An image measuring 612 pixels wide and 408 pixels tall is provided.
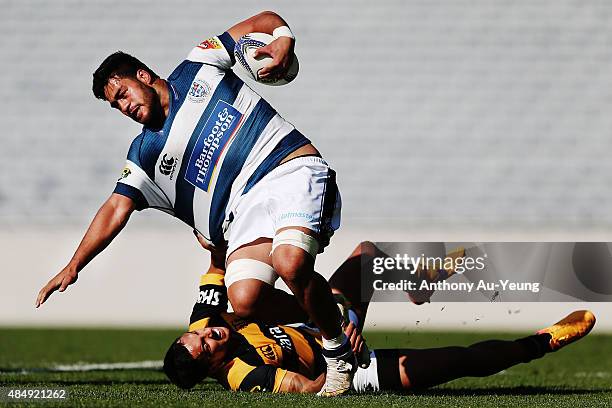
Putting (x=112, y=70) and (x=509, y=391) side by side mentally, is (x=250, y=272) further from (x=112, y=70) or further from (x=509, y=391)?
(x=509, y=391)

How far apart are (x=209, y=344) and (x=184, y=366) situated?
0.17 m

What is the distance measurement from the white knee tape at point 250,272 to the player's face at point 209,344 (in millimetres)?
352

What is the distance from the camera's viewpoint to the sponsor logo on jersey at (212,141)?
204 inches

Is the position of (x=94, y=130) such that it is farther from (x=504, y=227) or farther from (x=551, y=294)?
(x=551, y=294)

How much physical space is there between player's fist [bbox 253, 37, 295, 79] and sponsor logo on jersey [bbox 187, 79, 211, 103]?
42 centimetres

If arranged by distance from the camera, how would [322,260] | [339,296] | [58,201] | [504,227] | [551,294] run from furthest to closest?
[58,201]
[504,227]
[322,260]
[551,294]
[339,296]

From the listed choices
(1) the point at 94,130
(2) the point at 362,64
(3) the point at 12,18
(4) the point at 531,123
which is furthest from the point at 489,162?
(3) the point at 12,18

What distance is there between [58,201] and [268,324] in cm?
839

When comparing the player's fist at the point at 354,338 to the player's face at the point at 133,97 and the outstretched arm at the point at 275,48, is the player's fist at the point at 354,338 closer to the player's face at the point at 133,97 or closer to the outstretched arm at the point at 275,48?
the outstretched arm at the point at 275,48

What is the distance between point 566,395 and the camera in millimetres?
5223

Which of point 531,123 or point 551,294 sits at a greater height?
point 531,123

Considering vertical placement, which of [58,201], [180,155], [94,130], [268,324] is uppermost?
[180,155]

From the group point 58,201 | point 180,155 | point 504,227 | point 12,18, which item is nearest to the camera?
point 180,155

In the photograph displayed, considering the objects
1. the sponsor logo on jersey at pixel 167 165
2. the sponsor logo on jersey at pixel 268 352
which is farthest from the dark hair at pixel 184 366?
the sponsor logo on jersey at pixel 167 165
